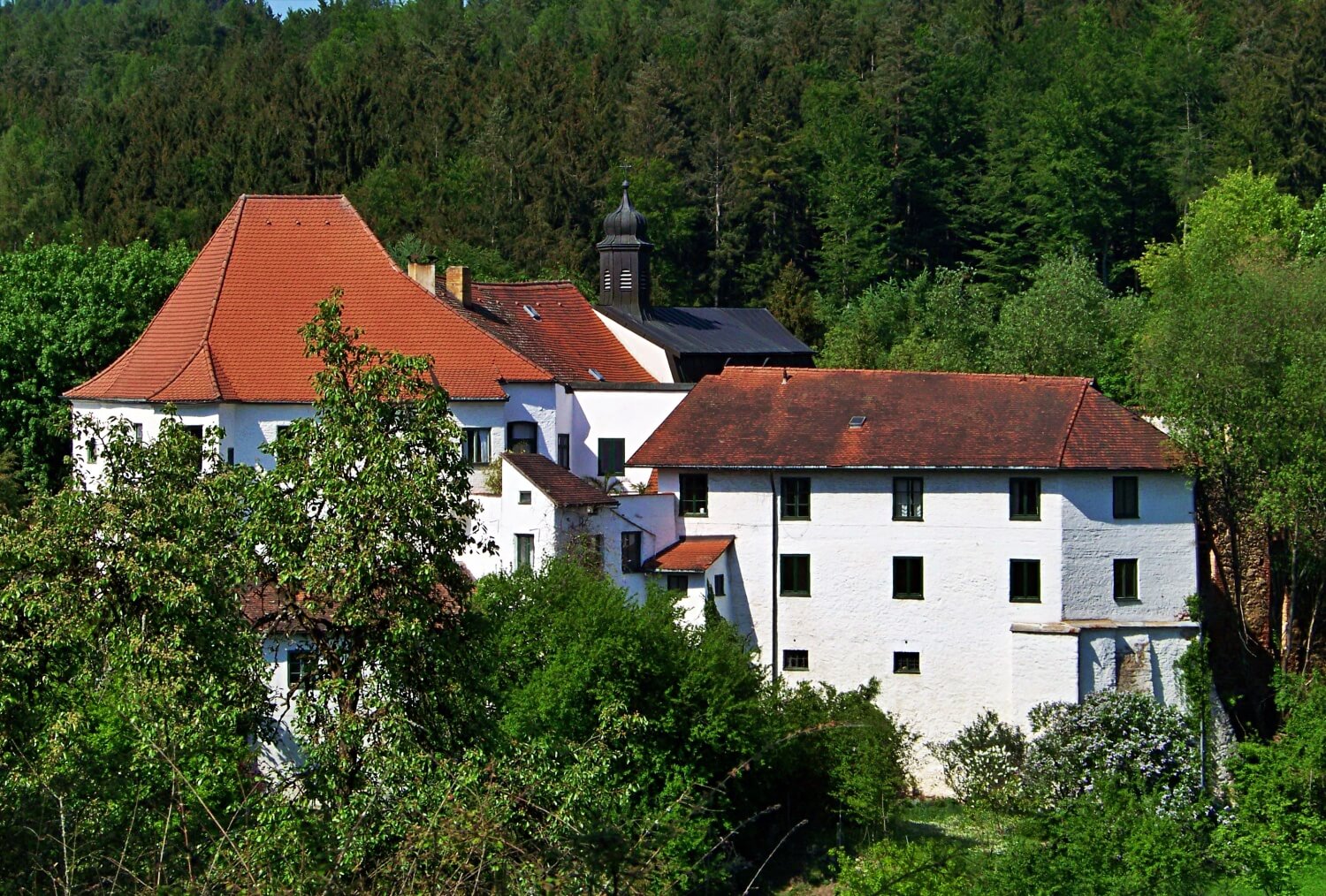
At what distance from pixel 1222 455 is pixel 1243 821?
25.6ft

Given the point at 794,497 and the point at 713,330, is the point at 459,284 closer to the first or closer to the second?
the point at 794,497

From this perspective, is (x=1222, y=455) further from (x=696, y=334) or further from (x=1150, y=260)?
(x=1150, y=260)

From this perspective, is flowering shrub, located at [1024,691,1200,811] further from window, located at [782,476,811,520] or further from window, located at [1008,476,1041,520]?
window, located at [782,476,811,520]

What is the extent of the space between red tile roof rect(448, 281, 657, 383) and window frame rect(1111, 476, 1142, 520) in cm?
1303

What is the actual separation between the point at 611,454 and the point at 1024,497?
1007 centimetres

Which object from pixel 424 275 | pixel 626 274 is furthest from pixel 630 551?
pixel 626 274

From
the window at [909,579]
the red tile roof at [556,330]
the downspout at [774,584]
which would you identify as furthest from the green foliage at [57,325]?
the window at [909,579]

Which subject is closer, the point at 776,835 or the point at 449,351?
the point at 776,835

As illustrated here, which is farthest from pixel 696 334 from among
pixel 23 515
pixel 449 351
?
pixel 23 515

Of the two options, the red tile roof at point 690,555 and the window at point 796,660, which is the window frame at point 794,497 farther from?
the window at point 796,660

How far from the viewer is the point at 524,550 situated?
37.3m

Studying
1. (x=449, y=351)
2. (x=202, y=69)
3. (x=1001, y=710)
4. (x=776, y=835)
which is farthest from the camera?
(x=202, y=69)

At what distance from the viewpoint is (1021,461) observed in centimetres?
3953

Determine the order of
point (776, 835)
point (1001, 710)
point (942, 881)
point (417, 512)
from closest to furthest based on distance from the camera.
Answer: point (417, 512), point (942, 881), point (776, 835), point (1001, 710)
